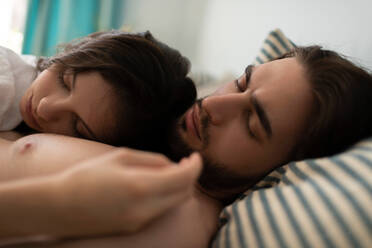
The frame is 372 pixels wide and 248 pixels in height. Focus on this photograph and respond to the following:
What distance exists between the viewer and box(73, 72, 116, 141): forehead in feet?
2.51

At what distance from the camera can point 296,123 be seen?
2.17 feet

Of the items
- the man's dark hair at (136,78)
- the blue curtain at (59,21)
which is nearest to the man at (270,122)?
the man's dark hair at (136,78)

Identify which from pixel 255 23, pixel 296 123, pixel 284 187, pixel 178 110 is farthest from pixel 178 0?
pixel 284 187

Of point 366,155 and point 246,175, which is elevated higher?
point 366,155

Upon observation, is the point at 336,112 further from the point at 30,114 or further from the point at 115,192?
the point at 30,114

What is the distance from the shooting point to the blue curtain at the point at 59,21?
75.0 inches

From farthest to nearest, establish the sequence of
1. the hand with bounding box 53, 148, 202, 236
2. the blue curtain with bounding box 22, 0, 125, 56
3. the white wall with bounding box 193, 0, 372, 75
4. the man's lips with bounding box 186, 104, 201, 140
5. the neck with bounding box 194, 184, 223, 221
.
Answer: the blue curtain with bounding box 22, 0, 125, 56 → the white wall with bounding box 193, 0, 372, 75 → the man's lips with bounding box 186, 104, 201, 140 → the neck with bounding box 194, 184, 223, 221 → the hand with bounding box 53, 148, 202, 236

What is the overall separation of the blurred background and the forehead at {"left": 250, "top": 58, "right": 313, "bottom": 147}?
1.35 feet

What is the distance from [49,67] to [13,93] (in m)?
0.12

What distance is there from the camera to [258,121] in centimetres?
65

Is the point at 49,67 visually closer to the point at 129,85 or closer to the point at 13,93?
the point at 13,93

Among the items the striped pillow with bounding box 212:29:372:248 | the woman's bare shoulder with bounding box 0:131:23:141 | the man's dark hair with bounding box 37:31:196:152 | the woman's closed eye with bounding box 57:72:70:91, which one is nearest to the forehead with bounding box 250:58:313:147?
the striped pillow with bounding box 212:29:372:248

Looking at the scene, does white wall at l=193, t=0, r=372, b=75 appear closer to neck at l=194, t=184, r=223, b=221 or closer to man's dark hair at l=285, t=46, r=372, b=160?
man's dark hair at l=285, t=46, r=372, b=160

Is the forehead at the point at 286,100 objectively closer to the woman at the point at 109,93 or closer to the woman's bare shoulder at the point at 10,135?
→ the woman at the point at 109,93
